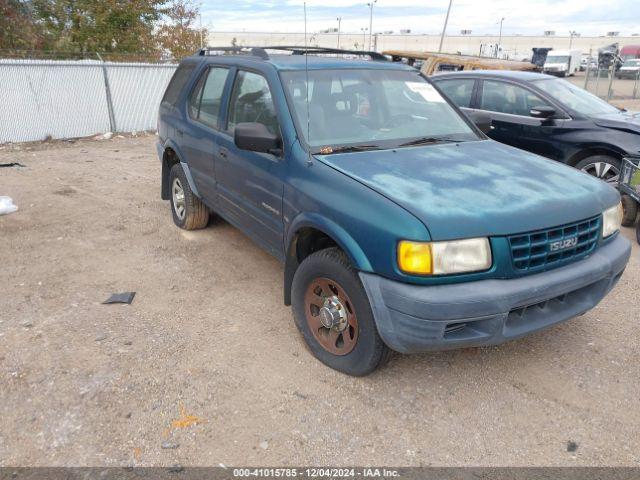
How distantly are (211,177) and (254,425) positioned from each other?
247 centimetres

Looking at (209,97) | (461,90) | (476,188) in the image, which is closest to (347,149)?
(476,188)

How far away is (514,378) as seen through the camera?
10.4 ft

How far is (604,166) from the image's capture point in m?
6.20

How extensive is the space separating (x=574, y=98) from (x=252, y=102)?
491 cm

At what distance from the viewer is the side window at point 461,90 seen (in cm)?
746

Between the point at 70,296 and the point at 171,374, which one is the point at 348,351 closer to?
the point at 171,374

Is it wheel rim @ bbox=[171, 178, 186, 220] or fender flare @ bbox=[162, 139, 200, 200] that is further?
wheel rim @ bbox=[171, 178, 186, 220]

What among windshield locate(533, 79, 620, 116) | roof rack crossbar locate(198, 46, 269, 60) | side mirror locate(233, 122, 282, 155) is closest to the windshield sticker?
roof rack crossbar locate(198, 46, 269, 60)

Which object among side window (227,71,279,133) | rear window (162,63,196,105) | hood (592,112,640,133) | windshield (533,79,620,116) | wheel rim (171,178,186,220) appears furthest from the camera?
windshield (533,79,620,116)

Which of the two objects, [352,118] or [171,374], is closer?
Answer: [171,374]

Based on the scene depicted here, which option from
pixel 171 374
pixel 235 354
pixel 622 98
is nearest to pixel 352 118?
pixel 235 354

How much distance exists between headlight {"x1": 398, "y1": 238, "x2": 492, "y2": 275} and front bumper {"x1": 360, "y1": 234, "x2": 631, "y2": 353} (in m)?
0.09

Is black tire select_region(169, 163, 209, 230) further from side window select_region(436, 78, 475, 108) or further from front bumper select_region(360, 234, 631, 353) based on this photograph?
side window select_region(436, 78, 475, 108)

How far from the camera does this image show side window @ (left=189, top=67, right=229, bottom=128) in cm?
445
